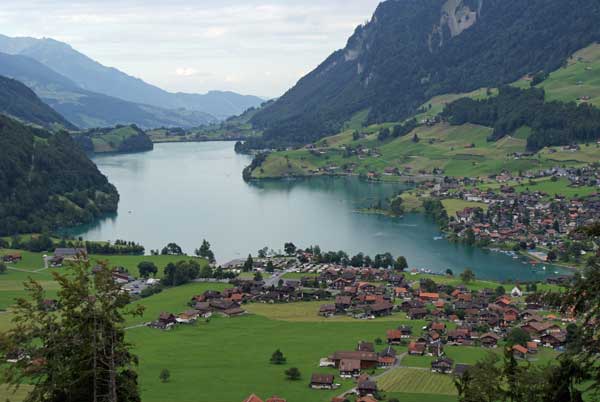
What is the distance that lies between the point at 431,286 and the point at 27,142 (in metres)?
57.3

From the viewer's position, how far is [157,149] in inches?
6388

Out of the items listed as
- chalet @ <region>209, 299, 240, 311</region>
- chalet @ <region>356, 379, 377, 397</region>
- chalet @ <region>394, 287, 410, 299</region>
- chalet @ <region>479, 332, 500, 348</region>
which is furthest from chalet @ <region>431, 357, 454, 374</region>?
chalet @ <region>209, 299, 240, 311</region>

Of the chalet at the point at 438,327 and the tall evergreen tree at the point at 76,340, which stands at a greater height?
the tall evergreen tree at the point at 76,340

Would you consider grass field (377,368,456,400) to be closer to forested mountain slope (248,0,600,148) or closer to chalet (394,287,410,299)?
chalet (394,287,410,299)

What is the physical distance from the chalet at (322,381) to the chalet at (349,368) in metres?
1.38

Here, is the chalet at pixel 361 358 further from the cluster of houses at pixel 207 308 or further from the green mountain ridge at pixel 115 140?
the green mountain ridge at pixel 115 140

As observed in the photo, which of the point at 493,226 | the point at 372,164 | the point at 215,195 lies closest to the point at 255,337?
the point at 493,226

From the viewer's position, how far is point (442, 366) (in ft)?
100

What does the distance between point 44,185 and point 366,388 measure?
5992 cm

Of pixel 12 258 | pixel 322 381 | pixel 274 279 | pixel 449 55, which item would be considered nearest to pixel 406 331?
pixel 322 381

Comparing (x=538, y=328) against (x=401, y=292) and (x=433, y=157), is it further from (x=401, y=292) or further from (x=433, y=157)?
(x=433, y=157)

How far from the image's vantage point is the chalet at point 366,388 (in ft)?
91.9

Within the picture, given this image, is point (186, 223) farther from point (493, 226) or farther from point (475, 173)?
point (475, 173)

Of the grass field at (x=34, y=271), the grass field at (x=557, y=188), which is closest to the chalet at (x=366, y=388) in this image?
the grass field at (x=34, y=271)
